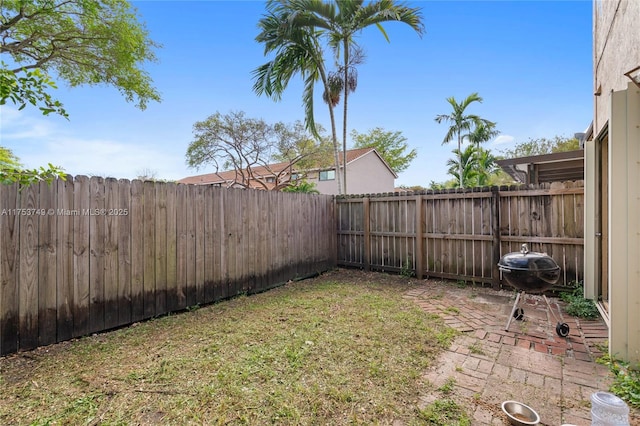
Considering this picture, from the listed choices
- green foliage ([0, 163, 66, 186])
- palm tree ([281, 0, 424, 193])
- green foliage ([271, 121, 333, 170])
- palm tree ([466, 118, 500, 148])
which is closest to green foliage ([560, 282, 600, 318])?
green foliage ([0, 163, 66, 186])

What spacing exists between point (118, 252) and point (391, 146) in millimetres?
26898

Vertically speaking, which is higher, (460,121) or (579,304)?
(460,121)

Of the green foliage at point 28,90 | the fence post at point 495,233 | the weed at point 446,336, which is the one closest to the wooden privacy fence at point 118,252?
the green foliage at point 28,90

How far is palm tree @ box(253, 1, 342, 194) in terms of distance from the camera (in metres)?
8.03

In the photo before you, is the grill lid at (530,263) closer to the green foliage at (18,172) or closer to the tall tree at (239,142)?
the green foliage at (18,172)

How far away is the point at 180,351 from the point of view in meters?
2.64

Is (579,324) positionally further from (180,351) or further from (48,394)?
(48,394)

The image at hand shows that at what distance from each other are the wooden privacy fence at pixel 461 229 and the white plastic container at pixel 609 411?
3.40 meters

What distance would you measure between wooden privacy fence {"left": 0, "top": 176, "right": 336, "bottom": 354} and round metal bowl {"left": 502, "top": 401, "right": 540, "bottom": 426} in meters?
3.62

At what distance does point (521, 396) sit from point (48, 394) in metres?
3.23

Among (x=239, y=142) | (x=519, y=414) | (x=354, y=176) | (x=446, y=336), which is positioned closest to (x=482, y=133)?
(x=354, y=176)

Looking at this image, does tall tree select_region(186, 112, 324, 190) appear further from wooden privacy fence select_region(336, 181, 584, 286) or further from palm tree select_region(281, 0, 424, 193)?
wooden privacy fence select_region(336, 181, 584, 286)

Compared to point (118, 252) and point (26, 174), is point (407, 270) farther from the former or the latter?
point (26, 174)

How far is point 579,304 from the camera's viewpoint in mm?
3609
